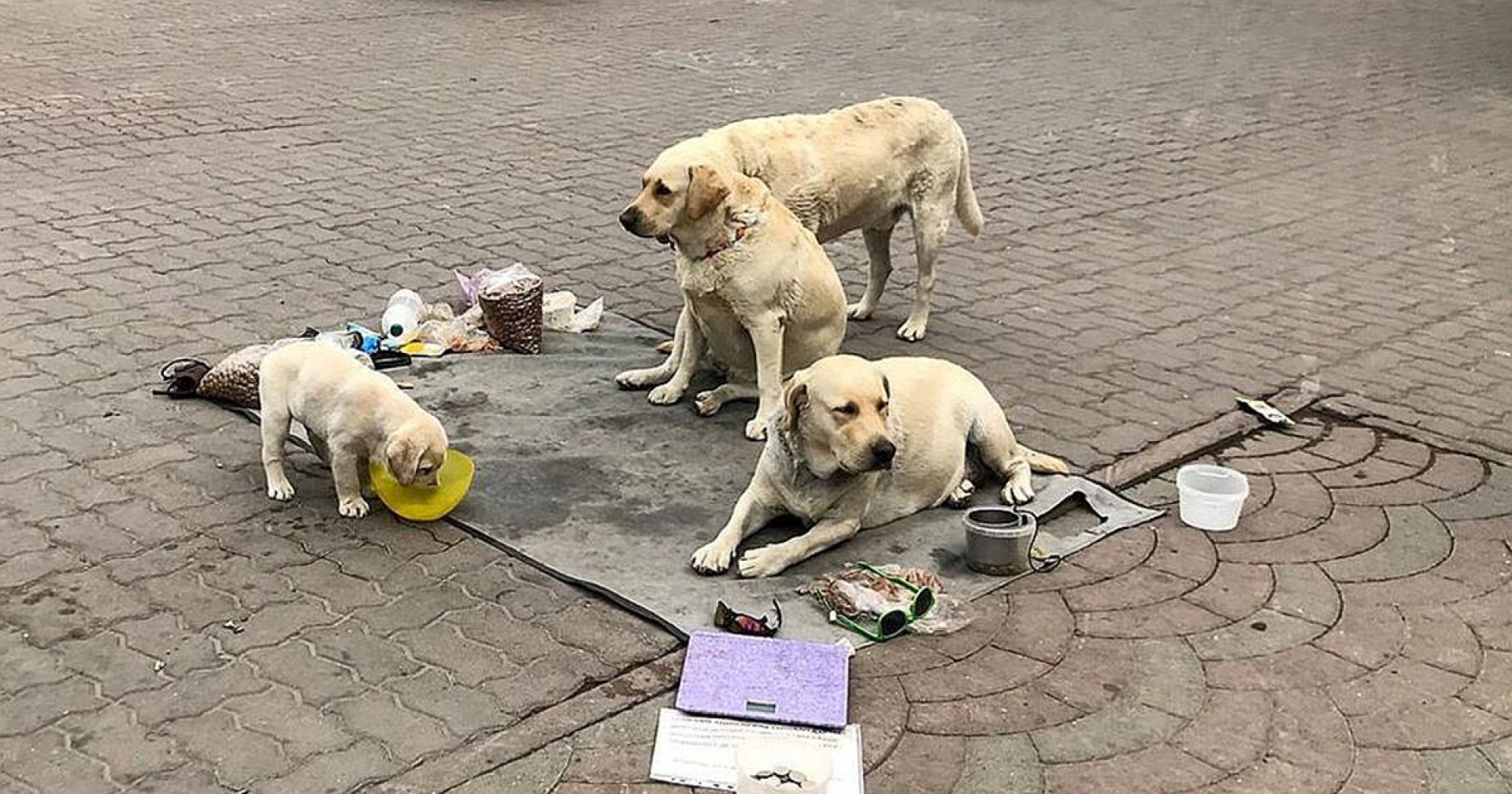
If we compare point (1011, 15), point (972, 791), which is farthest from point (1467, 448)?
point (1011, 15)

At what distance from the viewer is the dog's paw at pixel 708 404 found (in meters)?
6.01

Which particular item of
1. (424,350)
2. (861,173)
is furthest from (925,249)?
(424,350)

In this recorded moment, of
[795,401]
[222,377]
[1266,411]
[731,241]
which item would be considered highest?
[731,241]

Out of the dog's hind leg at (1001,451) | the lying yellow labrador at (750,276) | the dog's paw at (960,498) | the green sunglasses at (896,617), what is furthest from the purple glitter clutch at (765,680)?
the lying yellow labrador at (750,276)

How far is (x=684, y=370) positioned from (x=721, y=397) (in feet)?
0.70

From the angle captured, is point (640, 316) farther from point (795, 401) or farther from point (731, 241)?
point (795, 401)

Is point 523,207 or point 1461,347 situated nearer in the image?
point 1461,347

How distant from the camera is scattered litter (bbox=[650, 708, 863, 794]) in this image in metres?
3.61

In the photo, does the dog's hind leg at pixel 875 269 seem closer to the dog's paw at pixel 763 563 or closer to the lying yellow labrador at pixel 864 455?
the lying yellow labrador at pixel 864 455

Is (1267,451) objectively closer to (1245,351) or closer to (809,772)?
(1245,351)

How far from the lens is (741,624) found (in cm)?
432

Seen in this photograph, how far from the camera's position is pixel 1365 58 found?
1536cm

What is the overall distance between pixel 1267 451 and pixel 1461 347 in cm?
194

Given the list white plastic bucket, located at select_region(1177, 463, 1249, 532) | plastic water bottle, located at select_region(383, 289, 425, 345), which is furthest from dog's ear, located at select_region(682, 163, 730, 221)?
white plastic bucket, located at select_region(1177, 463, 1249, 532)
